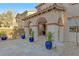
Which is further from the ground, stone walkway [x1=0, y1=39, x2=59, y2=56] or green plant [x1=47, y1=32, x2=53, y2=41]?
green plant [x1=47, y1=32, x2=53, y2=41]

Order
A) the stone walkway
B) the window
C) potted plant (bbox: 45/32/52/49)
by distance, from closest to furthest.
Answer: the stone walkway
potted plant (bbox: 45/32/52/49)
the window

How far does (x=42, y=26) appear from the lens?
4.80 m

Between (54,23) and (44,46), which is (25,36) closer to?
(44,46)

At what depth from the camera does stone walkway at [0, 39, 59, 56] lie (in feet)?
15.0

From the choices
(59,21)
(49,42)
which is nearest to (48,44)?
(49,42)

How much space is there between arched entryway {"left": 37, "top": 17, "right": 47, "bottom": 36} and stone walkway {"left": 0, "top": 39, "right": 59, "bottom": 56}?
37 centimetres

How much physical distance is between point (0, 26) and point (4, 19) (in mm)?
250

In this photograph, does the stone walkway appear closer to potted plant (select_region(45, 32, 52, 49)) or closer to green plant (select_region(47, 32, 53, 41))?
potted plant (select_region(45, 32, 52, 49))

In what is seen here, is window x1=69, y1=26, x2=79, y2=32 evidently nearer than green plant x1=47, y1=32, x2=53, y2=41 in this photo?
No

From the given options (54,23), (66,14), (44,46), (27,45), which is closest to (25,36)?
(27,45)

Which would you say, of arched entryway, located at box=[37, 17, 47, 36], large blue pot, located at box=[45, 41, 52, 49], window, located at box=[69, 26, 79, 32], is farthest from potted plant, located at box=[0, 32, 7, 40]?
window, located at box=[69, 26, 79, 32]

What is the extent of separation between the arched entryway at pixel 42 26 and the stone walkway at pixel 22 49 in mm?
369

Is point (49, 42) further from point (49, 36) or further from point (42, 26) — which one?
point (42, 26)

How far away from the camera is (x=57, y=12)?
4.71 metres
